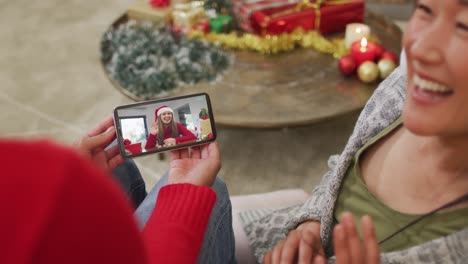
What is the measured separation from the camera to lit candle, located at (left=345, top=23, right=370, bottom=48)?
5.85 feet

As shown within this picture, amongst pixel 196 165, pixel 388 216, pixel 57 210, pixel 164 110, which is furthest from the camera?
pixel 164 110

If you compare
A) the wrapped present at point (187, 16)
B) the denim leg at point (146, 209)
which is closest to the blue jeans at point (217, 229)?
the denim leg at point (146, 209)

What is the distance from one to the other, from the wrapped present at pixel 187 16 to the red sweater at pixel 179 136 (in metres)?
0.99

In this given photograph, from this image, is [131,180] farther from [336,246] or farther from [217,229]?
[336,246]

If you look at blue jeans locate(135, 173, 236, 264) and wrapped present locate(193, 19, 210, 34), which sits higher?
wrapped present locate(193, 19, 210, 34)

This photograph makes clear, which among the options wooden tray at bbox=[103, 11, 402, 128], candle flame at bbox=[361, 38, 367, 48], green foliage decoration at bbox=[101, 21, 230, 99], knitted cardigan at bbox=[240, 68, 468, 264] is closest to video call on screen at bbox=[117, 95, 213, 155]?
knitted cardigan at bbox=[240, 68, 468, 264]

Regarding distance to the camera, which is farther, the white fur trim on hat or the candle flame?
the candle flame

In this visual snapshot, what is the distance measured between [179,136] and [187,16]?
3.33ft

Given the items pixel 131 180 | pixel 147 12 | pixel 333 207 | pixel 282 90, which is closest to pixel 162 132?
pixel 131 180

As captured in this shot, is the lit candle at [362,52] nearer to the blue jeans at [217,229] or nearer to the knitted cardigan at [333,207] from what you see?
the knitted cardigan at [333,207]

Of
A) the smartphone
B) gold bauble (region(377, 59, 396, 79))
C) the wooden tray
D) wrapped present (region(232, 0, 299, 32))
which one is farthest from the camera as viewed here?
wrapped present (region(232, 0, 299, 32))

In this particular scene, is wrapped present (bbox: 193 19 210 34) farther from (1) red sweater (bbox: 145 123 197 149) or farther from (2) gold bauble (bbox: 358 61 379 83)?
(1) red sweater (bbox: 145 123 197 149)

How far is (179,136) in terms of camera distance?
103cm

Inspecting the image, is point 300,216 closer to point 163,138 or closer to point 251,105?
point 163,138
